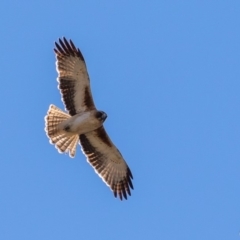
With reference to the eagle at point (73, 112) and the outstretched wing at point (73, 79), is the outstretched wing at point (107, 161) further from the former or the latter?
the outstretched wing at point (73, 79)

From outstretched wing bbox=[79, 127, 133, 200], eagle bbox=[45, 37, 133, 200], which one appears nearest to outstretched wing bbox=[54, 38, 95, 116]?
eagle bbox=[45, 37, 133, 200]

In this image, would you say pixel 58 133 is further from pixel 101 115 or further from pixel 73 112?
pixel 101 115

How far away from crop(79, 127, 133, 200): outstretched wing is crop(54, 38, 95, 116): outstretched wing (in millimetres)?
727

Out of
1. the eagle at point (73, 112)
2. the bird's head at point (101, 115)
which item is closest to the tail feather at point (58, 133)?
the eagle at point (73, 112)

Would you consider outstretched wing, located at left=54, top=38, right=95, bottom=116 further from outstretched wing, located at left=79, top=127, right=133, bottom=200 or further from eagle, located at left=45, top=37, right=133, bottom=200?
outstretched wing, located at left=79, top=127, right=133, bottom=200

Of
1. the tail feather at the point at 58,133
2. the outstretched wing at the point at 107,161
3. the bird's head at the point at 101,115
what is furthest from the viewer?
the outstretched wing at the point at 107,161

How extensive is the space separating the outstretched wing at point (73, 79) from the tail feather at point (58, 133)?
245mm

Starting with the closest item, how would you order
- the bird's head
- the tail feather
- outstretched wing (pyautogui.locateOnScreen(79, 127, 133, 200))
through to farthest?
the bird's head → the tail feather → outstretched wing (pyautogui.locateOnScreen(79, 127, 133, 200))

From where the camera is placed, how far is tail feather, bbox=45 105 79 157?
71.0 feet

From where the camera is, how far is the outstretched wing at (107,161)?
22.1m

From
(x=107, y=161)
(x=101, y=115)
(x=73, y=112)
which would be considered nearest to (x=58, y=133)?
(x=73, y=112)

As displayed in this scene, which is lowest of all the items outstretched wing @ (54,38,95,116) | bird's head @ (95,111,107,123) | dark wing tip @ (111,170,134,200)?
dark wing tip @ (111,170,134,200)

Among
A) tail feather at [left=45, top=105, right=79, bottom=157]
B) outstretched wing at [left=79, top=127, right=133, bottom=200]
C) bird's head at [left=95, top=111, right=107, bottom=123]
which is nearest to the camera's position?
bird's head at [left=95, top=111, right=107, bottom=123]

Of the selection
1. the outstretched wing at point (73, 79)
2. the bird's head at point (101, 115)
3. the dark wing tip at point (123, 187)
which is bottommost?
the dark wing tip at point (123, 187)
